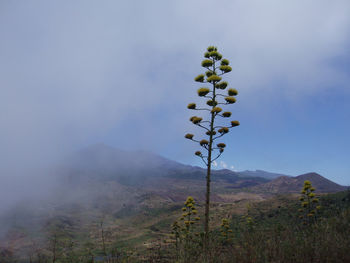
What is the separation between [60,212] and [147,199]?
52402 mm

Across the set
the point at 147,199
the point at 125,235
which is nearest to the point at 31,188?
the point at 147,199

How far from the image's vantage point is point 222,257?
5660mm

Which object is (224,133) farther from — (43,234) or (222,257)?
(43,234)

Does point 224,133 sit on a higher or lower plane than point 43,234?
higher

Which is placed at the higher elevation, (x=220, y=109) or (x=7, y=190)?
(x=220, y=109)

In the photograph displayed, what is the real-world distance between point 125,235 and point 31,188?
14179 centimetres

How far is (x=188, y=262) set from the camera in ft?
17.6

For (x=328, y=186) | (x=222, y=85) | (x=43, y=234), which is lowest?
(x=43, y=234)

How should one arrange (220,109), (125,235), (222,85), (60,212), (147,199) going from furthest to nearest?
(147,199) < (60,212) < (125,235) < (222,85) < (220,109)

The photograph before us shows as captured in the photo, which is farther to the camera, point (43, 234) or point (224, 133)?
point (43, 234)

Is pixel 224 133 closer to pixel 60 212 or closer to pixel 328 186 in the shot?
pixel 60 212

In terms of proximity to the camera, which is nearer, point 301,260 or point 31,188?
point 301,260

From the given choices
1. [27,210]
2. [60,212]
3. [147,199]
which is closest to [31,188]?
[27,210]

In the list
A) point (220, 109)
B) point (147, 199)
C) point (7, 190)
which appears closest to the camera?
point (220, 109)
